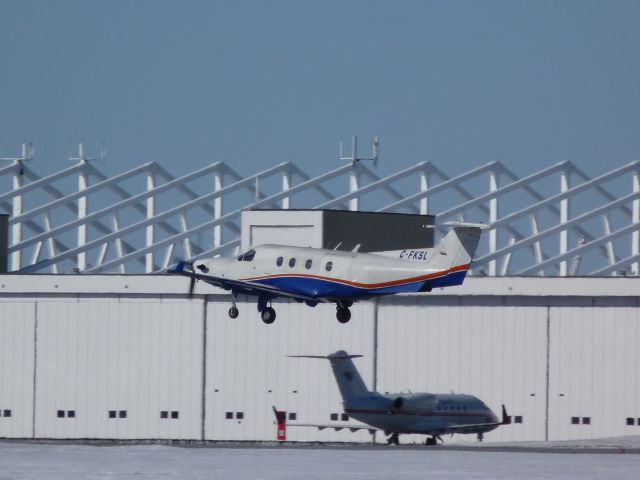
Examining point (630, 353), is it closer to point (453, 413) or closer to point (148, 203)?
point (453, 413)

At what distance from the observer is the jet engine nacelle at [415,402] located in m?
82.2

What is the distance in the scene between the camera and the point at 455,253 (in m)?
61.3

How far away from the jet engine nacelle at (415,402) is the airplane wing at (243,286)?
19.2 metres

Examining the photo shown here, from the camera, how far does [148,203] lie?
399 feet

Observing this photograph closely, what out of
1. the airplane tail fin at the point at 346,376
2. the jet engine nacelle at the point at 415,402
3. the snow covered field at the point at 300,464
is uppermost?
the airplane tail fin at the point at 346,376

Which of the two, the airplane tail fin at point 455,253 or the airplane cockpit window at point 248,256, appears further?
the airplane cockpit window at point 248,256

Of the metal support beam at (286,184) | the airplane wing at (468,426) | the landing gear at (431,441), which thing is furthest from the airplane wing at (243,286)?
the metal support beam at (286,184)

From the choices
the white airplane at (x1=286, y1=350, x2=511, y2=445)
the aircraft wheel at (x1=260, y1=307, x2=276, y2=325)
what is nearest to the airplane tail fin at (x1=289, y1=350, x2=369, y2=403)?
the white airplane at (x1=286, y1=350, x2=511, y2=445)

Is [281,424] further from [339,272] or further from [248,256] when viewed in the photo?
[339,272]

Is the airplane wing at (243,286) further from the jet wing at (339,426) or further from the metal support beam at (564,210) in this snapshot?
the metal support beam at (564,210)

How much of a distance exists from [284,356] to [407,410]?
24.4ft

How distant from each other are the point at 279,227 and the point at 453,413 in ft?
45.0

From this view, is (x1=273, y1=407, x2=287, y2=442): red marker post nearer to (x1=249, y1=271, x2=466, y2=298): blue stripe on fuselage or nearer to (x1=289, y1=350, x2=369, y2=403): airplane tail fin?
(x1=289, y1=350, x2=369, y2=403): airplane tail fin

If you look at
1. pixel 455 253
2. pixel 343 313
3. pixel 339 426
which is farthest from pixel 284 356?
pixel 455 253
